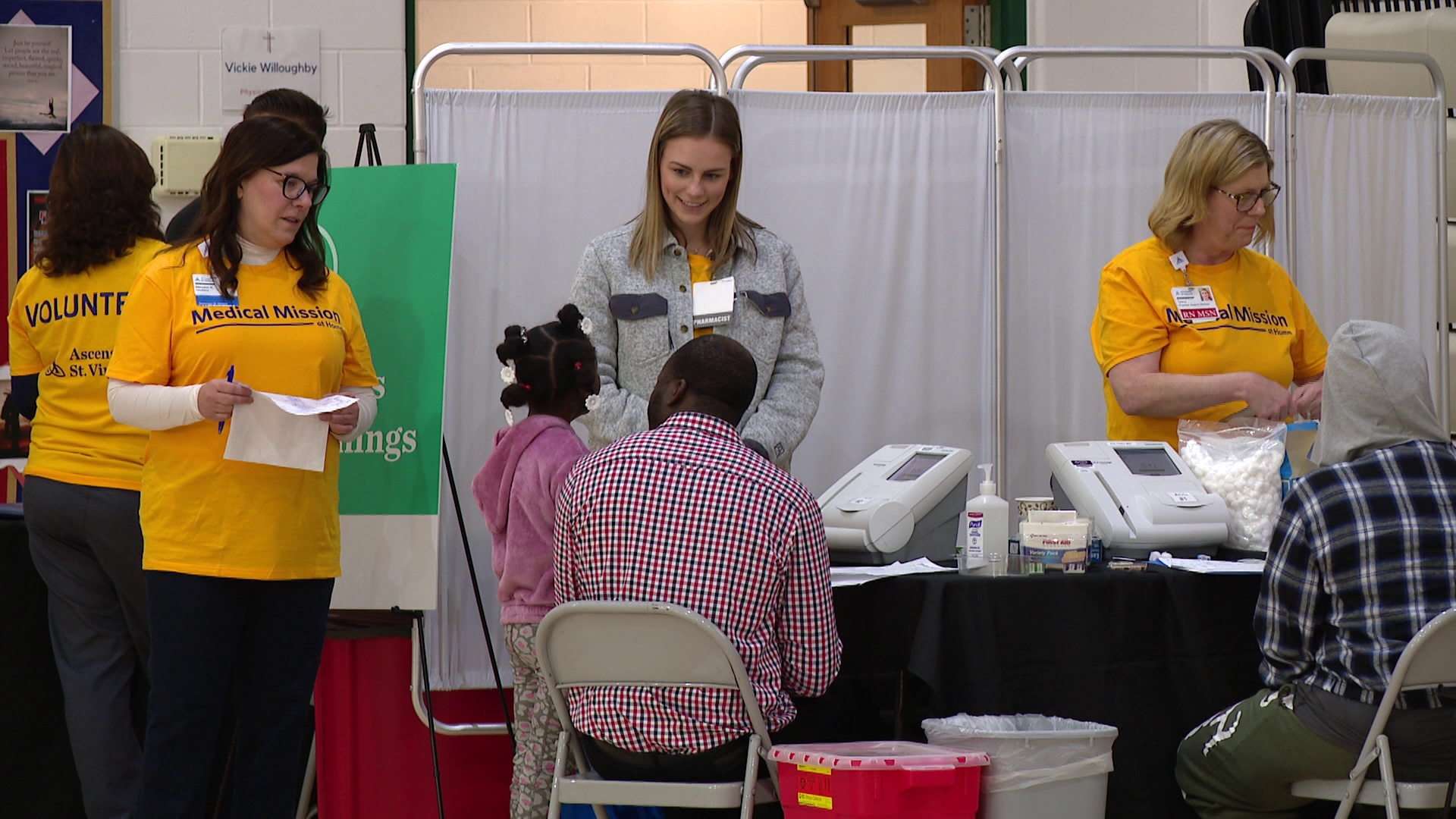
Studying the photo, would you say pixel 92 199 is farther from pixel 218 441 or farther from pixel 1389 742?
pixel 1389 742

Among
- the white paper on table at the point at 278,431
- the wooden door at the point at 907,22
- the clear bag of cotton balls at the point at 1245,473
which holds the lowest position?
the clear bag of cotton balls at the point at 1245,473

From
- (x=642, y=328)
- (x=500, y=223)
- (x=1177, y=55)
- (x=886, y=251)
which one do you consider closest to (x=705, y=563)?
(x=642, y=328)

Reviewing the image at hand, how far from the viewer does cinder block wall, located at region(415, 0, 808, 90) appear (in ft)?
20.1

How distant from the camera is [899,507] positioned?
2.55 metres

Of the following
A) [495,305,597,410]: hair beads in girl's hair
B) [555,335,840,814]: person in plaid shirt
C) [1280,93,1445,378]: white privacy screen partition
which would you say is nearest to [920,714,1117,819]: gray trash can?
[555,335,840,814]: person in plaid shirt

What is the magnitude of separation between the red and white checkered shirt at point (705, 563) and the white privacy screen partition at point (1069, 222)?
5.21 ft

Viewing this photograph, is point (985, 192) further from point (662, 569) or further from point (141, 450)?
point (141, 450)

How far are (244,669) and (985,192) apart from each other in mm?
2185

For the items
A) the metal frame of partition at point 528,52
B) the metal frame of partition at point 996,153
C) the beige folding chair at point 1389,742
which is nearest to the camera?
the beige folding chair at point 1389,742

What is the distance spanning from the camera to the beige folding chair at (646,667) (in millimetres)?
2014

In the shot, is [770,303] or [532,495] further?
[770,303]

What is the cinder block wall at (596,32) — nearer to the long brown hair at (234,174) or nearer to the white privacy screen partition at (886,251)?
the white privacy screen partition at (886,251)

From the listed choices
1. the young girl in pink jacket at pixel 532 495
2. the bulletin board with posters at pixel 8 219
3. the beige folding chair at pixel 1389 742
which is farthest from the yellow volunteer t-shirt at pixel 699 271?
the bulletin board with posters at pixel 8 219

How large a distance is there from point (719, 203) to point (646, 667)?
Result: 117 centimetres
